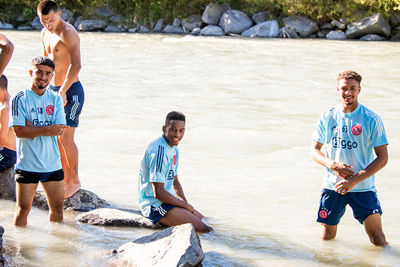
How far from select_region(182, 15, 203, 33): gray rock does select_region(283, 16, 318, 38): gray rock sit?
13.0 ft

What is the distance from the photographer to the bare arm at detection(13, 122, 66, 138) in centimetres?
448

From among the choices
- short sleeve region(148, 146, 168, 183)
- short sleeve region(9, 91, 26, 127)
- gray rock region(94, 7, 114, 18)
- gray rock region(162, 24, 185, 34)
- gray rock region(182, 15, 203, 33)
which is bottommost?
short sleeve region(148, 146, 168, 183)

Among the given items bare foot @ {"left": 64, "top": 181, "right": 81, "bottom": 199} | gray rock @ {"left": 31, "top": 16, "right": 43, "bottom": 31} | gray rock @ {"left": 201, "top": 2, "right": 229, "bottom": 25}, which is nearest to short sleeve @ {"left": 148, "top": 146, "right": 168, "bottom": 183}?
bare foot @ {"left": 64, "top": 181, "right": 81, "bottom": 199}

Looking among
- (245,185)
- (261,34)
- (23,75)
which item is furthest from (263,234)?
(261,34)

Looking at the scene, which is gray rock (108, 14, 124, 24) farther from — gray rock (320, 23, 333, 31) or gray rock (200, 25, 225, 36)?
gray rock (320, 23, 333, 31)

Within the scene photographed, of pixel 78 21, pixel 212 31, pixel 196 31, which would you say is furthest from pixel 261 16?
pixel 78 21

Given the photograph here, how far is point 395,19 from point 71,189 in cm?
2119

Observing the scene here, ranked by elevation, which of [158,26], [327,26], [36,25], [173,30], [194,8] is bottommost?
[36,25]

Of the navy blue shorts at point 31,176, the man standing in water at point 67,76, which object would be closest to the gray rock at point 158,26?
the man standing in water at point 67,76

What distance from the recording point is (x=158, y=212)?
16.1 feet

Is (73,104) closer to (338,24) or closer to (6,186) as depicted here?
(6,186)

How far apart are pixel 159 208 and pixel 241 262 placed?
859 mm

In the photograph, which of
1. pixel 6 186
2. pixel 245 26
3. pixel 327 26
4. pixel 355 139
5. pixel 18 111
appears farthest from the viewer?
pixel 245 26

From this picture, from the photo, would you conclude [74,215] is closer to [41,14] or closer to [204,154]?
[41,14]
